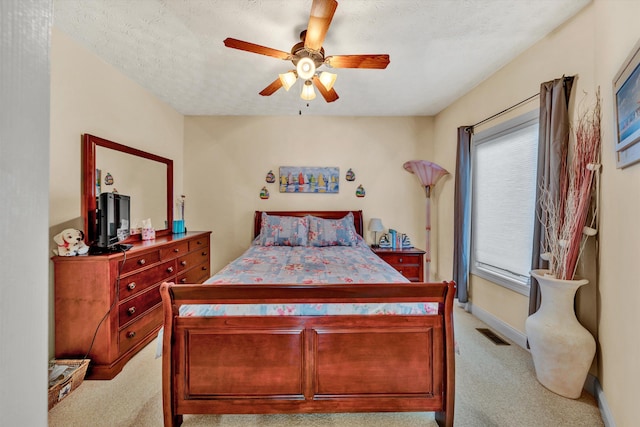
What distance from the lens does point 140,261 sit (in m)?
2.32

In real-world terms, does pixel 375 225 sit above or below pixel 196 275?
above

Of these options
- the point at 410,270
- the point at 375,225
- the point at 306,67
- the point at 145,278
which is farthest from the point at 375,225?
the point at 145,278

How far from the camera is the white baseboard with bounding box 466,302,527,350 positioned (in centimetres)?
241

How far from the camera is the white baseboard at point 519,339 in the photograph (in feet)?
5.19

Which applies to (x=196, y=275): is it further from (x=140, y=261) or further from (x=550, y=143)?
(x=550, y=143)

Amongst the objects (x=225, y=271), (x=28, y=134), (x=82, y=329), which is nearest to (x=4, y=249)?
(x=28, y=134)

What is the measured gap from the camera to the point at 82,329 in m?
2.00

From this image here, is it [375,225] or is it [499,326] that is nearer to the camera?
[499,326]

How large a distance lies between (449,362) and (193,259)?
292 centimetres

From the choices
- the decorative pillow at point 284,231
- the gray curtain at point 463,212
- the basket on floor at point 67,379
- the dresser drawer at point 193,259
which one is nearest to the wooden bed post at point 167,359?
the basket on floor at point 67,379

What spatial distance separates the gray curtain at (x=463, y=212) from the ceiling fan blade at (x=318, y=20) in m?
2.23

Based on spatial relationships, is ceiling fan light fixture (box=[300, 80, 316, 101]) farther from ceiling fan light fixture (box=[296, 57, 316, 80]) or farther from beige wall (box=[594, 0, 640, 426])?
beige wall (box=[594, 0, 640, 426])

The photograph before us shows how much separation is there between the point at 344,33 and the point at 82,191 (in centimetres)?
257

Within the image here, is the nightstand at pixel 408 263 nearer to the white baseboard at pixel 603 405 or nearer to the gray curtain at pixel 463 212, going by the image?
the gray curtain at pixel 463 212
